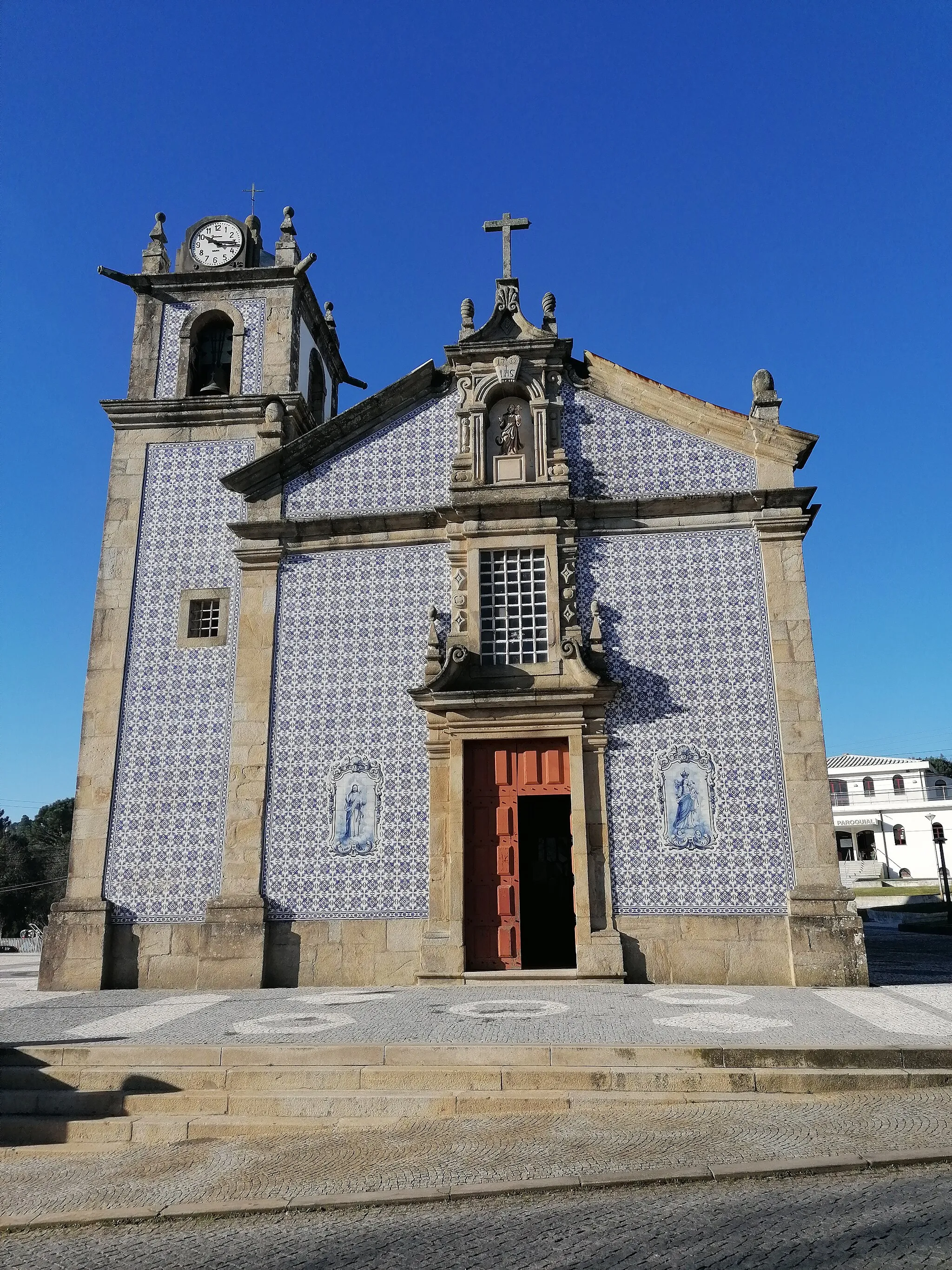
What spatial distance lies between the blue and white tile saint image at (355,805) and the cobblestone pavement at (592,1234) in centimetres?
697

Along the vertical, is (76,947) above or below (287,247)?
below

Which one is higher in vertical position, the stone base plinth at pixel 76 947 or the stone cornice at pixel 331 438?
the stone cornice at pixel 331 438

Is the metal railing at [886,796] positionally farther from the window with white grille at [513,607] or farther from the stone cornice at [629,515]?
the window with white grille at [513,607]

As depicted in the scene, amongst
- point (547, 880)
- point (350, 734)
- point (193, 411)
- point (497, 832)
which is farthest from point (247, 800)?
point (193, 411)

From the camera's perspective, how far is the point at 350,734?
11484 millimetres

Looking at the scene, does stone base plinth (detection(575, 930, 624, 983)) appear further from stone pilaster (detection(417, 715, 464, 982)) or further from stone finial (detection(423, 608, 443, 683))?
stone finial (detection(423, 608, 443, 683))

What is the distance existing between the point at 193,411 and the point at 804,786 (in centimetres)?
992

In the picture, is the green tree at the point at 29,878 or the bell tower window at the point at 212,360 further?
the green tree at the point at 29,878

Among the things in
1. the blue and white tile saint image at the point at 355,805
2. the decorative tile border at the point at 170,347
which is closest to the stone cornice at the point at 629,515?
the blue and white tile saint image at the point at 355,805

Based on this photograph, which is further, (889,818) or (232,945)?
(889,818)

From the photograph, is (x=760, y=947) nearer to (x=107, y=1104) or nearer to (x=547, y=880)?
(x=547, y=880)

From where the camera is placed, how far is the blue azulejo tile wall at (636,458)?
1198 centimetres

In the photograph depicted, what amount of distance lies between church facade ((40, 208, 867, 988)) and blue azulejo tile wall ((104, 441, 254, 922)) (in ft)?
0.12

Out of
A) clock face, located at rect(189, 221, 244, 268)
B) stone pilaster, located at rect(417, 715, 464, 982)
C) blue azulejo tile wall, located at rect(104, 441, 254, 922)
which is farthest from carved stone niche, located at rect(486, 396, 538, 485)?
clock face, located at rect(189, 221, 244, 268)
